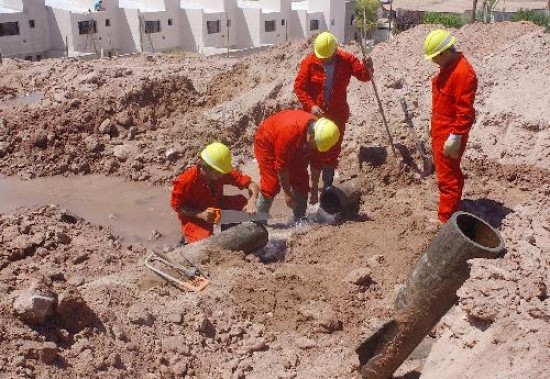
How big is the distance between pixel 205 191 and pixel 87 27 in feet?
80.0

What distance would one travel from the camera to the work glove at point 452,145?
554cm

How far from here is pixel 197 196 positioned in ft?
19.0

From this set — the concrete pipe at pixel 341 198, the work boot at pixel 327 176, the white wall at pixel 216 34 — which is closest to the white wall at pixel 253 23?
the white wall at pixel 216 34

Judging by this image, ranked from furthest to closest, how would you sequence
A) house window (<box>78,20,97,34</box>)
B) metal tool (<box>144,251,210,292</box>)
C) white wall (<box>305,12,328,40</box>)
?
white wall (<box>305,12,328,40</box>), house window (<box>78,20,97,34</box>), metal tool (<box>144,251,210,292</box>)

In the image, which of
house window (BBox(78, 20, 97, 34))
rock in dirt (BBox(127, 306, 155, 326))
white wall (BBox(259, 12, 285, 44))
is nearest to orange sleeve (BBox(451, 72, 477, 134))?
rock in dirt (BBox(127, 306, 155, 326))

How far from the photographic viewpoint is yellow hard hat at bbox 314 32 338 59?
22.0ft

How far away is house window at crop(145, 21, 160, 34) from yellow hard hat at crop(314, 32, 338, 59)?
77.4 feet

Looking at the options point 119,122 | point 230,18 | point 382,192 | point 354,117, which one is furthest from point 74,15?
point 382,192

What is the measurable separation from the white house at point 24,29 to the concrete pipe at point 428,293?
25652 mm

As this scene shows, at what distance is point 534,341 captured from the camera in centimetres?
314

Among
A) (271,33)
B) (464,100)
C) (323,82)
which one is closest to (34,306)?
(464,100)

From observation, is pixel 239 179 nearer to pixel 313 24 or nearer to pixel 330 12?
pixel 313 24

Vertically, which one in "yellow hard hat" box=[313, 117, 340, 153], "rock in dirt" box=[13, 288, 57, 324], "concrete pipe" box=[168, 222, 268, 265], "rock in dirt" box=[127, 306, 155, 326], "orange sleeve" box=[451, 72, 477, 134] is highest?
"orange sleeve" box=[451, 72, 477, 134]

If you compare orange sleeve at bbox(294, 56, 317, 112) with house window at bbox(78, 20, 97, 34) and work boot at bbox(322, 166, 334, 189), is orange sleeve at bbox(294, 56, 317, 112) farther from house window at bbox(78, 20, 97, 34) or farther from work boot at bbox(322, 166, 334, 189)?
house window at bbox(78, 20, 97, 34)
